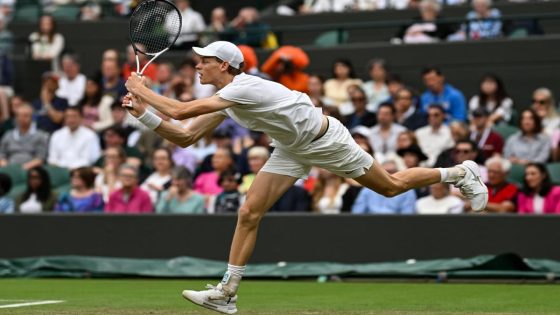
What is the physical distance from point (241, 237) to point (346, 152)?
39.7 inches

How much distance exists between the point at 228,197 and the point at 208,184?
832 mm

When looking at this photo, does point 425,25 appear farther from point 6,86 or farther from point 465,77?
point 6,86

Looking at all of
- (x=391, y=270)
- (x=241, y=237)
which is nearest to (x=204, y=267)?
(x=391, y=270)

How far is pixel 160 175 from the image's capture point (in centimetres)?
1474

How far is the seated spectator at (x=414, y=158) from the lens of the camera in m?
13.4

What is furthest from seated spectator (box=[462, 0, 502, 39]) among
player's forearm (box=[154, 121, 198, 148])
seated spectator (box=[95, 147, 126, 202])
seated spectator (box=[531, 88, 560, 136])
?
player's forearm (box=[154, 121, 198, 148])

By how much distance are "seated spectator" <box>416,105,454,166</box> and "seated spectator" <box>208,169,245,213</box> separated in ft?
7.78

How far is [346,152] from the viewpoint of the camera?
349 inches

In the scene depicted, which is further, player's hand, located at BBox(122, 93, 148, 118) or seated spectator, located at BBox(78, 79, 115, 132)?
seated spectator, located at BBox(78, 79, 115, 132)

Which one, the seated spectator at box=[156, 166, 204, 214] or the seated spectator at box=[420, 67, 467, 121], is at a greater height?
the seated spectator at box=[420, 67, 467, 121]

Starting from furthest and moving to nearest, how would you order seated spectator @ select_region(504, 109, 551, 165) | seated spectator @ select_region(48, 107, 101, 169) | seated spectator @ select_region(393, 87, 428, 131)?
seated spectator @ select_region(48, 107, 101, 169) < seated spectator @ select_region(393, 87, 428, 131) < seated spectator @ select_region(504, 109, 551, 165)

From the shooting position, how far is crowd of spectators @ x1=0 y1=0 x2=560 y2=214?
13430 mm

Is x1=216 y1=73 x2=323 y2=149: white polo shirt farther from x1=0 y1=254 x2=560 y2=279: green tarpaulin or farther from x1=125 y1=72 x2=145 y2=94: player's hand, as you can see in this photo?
x1=0 y1=254 x2=560 y2=279: green tarpaulin

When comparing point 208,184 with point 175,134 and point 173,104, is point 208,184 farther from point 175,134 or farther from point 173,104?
point 173,104
